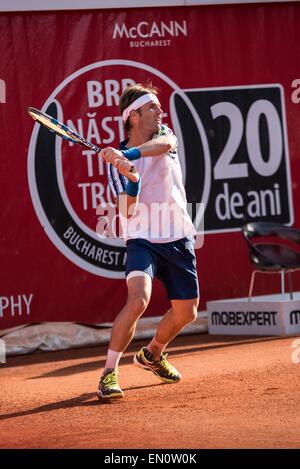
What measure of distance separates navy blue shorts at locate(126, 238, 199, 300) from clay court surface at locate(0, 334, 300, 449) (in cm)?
69

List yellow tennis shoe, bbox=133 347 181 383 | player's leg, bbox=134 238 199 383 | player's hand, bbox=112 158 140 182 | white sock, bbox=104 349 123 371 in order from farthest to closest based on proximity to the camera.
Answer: yellow tennis shoe, bbox=133 347 181 383
player's leg, bbox=134 238 199 383
white sock, bbox=104 349 123 371
player's hand, bbox=112 158 140 182

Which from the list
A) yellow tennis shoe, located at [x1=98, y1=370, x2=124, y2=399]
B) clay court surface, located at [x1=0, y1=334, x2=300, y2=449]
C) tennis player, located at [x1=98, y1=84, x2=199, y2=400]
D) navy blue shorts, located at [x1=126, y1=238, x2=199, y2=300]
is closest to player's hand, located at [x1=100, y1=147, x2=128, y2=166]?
tennis player, located at [x1=98, y1=84, x2=199, y2=400]

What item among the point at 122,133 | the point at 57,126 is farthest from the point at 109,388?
the point at 122,133

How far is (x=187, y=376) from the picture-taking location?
8.12 meters

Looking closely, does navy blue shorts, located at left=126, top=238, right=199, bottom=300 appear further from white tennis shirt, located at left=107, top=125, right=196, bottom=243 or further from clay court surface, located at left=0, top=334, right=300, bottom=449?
clay court surface, located at left=0, top=334, right=300, bottom=449

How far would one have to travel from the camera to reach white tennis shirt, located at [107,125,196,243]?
7.13 m

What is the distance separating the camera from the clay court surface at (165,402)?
572 centimetres

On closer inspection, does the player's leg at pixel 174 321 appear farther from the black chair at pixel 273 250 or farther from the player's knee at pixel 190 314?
the black chair at pixel 273 250

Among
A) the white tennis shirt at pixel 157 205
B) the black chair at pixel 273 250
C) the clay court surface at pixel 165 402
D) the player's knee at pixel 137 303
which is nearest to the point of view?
the clay court surface at pixel 165 402

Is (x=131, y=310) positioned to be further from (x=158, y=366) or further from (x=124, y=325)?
(x=158, y=366)

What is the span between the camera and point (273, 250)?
35.8 ft

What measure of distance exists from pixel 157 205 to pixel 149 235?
0.20m

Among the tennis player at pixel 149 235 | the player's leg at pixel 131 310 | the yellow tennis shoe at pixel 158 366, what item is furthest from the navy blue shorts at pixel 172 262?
the yellow tennis shoe at pixel 158 366
